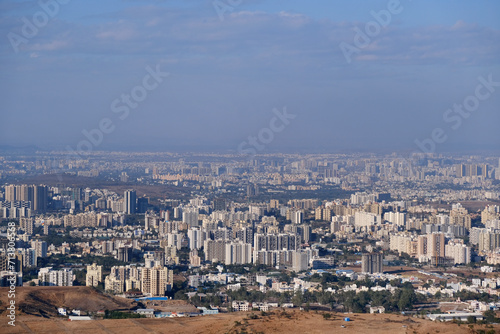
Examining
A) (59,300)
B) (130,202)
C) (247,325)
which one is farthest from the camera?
(130,202)

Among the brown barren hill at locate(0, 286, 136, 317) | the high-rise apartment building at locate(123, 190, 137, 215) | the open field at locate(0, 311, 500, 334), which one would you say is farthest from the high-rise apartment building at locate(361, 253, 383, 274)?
the high-rise apartment building at locate(123, 190, 137, 215)

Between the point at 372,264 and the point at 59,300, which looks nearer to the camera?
the point at 59,300

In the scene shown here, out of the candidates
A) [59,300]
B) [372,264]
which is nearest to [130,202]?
[372,264]

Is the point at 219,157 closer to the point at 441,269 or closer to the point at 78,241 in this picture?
the point at 78,241

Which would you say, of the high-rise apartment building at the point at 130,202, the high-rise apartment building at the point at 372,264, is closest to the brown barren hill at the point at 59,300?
the high-rise apartment building at the point at 372,264

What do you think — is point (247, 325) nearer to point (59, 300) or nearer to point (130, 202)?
A: point (59, 300)

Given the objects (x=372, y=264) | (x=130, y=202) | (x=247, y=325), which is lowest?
(x=372, y=264)

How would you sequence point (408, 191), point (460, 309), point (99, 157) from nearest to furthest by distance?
point (460, 309)
point (408, 191)
point (99, 157)

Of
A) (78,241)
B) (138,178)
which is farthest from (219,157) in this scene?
(78,241)
